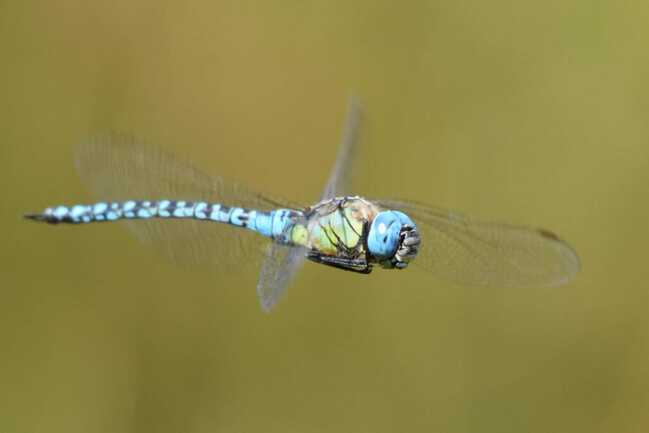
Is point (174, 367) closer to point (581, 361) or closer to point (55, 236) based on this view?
point (55, 236)

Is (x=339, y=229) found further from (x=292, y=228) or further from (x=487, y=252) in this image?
(x=487, y=252)

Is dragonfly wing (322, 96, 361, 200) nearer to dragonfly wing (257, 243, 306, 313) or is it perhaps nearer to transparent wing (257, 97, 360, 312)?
transparent wing (257, 97, 360, 312)

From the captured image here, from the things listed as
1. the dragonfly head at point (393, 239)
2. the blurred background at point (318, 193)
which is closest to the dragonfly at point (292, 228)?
the dragonfly head at point (393, 239)

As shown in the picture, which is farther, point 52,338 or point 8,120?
point 8,120

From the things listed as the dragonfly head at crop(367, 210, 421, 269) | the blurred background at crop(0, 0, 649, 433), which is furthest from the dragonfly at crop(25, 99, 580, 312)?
the blurred background at crop(0, 0, 649, 433)

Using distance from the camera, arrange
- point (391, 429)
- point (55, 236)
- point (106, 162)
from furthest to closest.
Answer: point (55, 236), point (391, 429), point (106, 162)

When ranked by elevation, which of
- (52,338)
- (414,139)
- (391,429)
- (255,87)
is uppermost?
(255,87)

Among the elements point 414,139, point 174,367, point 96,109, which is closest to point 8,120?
point 96,109
